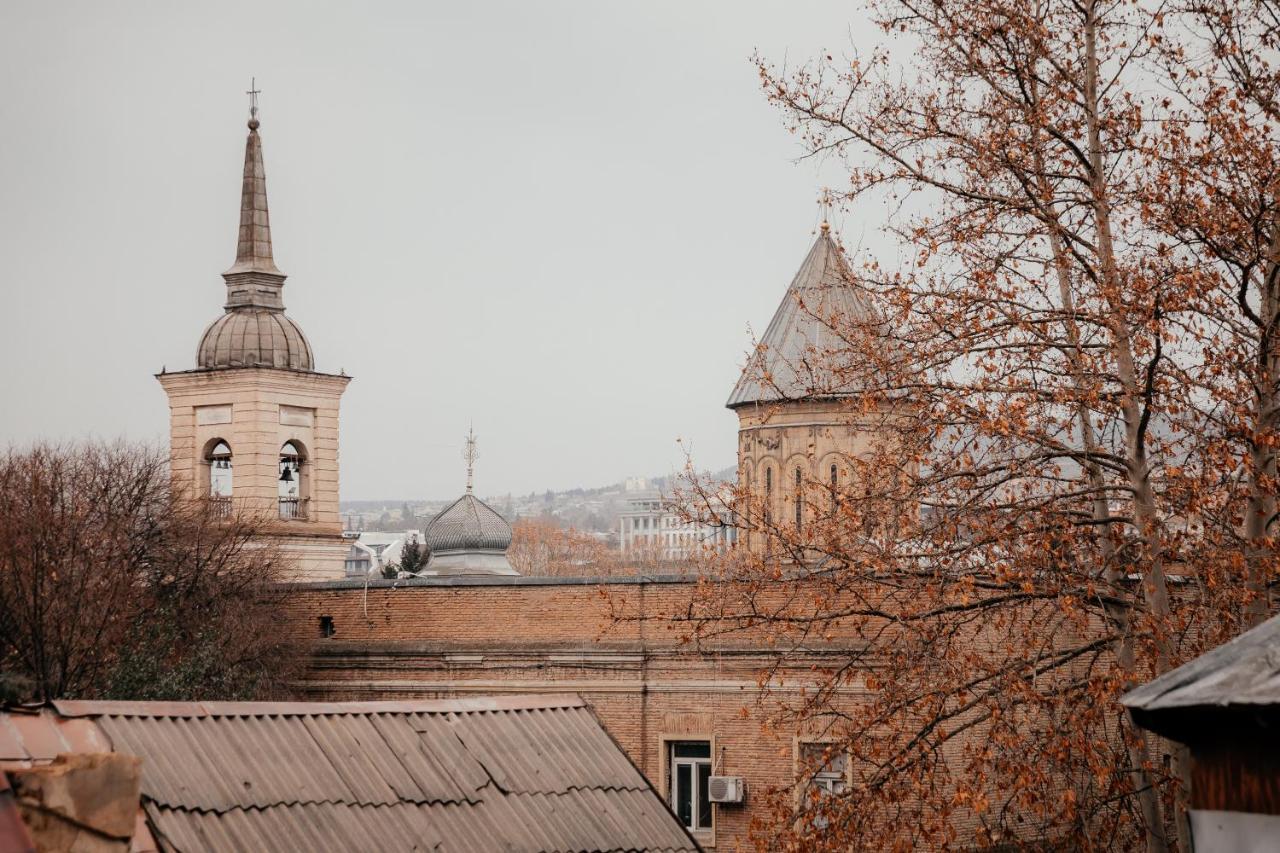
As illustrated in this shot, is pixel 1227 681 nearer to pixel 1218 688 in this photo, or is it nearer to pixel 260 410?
pixel 1218 688

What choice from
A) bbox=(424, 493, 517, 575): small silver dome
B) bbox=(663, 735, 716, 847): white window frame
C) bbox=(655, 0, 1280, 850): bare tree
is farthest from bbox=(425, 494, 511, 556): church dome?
bbox=(655, 0, 1280, 850): bare tree

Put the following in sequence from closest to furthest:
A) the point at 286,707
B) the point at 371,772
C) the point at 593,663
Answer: the point at 371,772 → the point at 286,707 → the point at 593,663

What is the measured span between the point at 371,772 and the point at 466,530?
29.3 m

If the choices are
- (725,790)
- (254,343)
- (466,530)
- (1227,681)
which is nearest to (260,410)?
(254,343)

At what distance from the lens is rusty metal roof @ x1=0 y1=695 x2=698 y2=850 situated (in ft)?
28.8

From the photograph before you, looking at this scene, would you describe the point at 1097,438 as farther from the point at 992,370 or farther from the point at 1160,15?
the point at 1160,15

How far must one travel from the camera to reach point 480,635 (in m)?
30.2

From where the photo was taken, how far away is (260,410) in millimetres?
46188

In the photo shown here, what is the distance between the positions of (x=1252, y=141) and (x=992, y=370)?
2.22 metres

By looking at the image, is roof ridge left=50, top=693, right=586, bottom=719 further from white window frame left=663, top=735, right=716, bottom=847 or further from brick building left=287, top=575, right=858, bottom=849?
white window frame left=663, top=735, right=716, bottom=847

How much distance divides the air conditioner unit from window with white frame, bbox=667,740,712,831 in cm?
93

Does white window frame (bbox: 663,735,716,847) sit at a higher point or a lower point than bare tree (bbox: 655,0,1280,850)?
lower

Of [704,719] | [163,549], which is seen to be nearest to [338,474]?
[163,549]

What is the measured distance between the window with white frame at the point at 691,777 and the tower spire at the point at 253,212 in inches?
919
